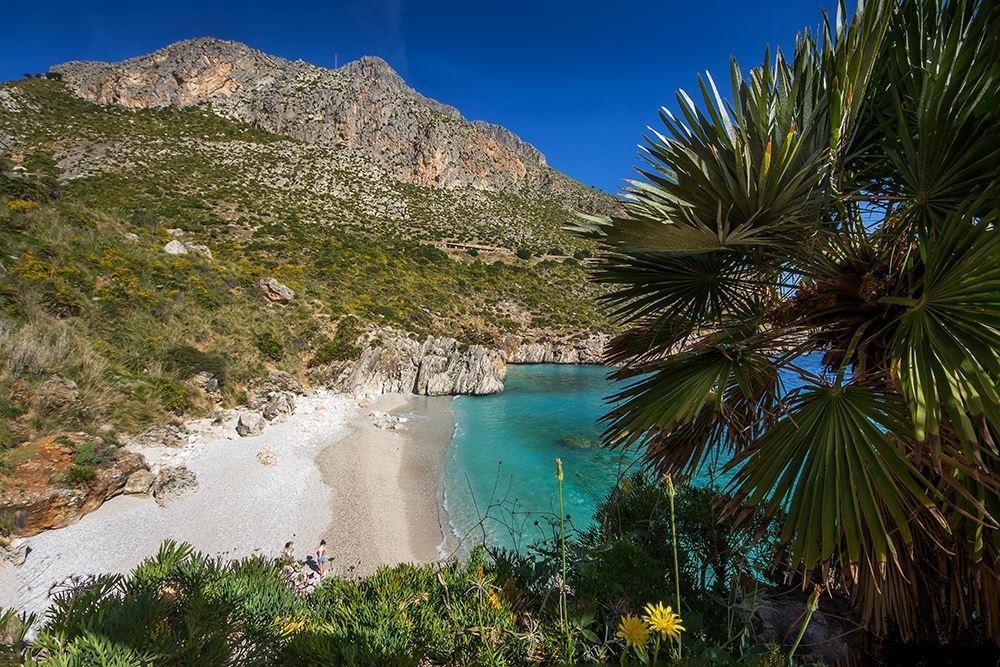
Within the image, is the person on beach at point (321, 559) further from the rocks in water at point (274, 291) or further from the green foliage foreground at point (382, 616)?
the rocks in water at point (274, 291)

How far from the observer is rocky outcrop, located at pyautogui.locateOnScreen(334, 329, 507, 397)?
20453mm

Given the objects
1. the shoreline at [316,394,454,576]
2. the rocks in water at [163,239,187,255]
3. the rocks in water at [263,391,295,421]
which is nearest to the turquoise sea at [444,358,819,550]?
the shoreline at [316,394,454,576]

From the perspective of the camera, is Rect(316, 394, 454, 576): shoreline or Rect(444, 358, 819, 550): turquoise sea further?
Rect(444, 358, 819, 550): turquoise sea

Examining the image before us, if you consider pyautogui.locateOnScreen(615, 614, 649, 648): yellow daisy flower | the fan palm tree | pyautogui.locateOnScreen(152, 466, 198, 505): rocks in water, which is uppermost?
the fan palm tree

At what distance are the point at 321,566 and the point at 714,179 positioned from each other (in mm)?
8075

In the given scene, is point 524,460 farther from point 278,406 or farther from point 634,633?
point 634,633

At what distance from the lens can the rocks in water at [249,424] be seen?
38.9ft

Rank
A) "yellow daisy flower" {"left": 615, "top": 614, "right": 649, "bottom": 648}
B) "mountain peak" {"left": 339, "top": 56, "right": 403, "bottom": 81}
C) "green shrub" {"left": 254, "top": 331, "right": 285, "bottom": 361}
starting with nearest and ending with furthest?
1. "yellow daisy flower" {"left": 615, "top": 614, "right": 649, "bottom": 648}
2. "green shrub" {"left": 254, "top": 331, "right": 285, "bottom": 361}
3. "mountain peak" {"left": 339, "top": 56, "right": 403, "bottom": 81}

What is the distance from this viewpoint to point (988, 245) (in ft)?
5.45

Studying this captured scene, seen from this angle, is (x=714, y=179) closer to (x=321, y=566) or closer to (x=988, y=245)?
(x=988, y=245)

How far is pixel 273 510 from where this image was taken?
8734mm

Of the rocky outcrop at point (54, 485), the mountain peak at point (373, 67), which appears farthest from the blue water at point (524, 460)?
the mountain peak at point (373, 67)

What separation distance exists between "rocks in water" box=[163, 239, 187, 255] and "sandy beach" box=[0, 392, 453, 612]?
12855mm

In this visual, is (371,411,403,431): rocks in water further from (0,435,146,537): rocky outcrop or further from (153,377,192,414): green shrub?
(0,435,146,537): rocky outcrop
